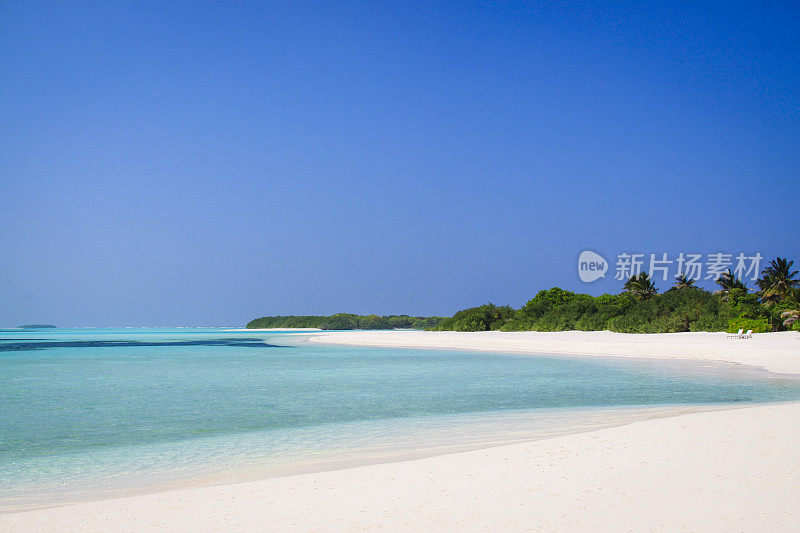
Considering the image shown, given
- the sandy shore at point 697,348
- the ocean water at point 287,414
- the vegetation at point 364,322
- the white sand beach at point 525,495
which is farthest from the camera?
the vegetation at point 364,322

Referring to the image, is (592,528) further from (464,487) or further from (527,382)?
(527,382)

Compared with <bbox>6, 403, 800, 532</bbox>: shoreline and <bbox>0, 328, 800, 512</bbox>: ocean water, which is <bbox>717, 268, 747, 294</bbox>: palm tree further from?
<bbox>6, 403, 800, 532</bbox>: shoreline

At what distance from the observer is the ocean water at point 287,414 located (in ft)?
25.6

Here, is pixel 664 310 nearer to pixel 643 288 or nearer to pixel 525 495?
pixel 643 288

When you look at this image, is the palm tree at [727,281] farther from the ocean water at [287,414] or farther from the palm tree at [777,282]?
the ocean water at [287,414]

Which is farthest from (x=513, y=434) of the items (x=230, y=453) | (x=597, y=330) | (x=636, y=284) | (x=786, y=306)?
(x=636, y=284)

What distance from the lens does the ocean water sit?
25.6ft

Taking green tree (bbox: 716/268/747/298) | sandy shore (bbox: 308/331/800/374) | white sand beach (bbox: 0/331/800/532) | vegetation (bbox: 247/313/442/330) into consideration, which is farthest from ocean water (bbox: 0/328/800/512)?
vegetation (bbox: 247/313/442/330)

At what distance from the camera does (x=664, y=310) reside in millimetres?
45719

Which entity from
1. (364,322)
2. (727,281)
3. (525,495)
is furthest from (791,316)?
(364,322)

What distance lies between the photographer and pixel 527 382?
18.4m

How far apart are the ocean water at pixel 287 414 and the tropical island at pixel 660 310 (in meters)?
19.6

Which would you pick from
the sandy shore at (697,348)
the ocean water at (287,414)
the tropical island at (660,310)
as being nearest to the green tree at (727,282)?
the tropical island at (660,310)

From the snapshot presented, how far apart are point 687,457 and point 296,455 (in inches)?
204
